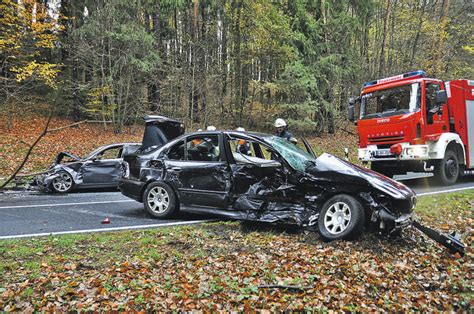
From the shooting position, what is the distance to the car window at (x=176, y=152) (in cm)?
692

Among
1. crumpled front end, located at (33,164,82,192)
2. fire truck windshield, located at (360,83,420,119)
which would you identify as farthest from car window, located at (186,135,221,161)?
fire truck windshield, located at (360,83,420,119)

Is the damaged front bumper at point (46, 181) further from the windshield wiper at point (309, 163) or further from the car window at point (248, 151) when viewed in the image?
the windshield wiper at point (309, 163)

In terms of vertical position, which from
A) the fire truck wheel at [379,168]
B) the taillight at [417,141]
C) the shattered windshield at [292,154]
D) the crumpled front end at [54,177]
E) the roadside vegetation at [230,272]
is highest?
the taillight at [417,141]

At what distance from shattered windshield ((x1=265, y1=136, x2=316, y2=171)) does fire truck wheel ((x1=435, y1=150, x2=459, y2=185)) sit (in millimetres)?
5754

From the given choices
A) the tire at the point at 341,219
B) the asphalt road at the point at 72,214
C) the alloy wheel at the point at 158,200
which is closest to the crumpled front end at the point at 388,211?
the tire at the point at 341,219

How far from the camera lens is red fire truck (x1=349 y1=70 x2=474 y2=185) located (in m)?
9.69

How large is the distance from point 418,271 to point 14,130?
1907 cm

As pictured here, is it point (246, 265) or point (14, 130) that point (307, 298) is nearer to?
point (246, 265)

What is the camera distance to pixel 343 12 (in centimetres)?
2164

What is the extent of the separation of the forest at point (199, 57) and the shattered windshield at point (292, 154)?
41.9 ft

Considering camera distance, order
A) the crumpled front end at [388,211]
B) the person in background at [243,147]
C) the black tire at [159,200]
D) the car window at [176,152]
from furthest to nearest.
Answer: the car window at [176,152], the black tire at [159,200], the person in background at [243,147], the crumpled front end at [388,211]

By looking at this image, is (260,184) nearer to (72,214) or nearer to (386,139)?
(72,214)

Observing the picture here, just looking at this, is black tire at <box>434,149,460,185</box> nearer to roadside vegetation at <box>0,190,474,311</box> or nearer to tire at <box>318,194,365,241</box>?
roadside vegetation at <box>0,190,474,311</box>

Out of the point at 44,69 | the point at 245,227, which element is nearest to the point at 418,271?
the point at 245,227
